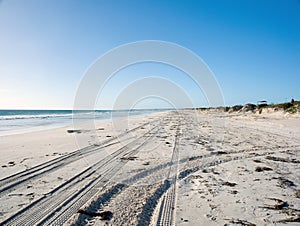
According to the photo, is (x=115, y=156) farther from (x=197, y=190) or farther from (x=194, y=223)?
(x=194, y=223)

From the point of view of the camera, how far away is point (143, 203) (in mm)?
4219

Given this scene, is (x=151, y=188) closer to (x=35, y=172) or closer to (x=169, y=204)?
(x=169, y=204)

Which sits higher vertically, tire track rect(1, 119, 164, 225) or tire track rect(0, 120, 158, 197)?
tire track rect(0, 120, 158, 197)

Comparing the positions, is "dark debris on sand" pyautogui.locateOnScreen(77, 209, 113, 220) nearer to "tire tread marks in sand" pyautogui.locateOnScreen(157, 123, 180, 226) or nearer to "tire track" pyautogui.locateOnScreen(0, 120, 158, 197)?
"tire tread marks in sand" pyautogui.locateOnScreen(157, 123, 180, 226)

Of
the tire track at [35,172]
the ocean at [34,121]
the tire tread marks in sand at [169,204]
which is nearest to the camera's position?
the tire tread marks in sand at [169,204]

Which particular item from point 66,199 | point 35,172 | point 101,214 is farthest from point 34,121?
point 101,214

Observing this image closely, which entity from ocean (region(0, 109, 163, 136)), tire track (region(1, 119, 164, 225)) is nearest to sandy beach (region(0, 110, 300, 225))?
tire track (region(1, 119, 164, 225))

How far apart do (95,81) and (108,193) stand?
974cm

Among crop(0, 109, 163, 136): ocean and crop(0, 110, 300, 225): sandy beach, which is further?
crop(0, 109, 163, 136): ocean

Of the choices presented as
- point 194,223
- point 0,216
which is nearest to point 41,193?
point 0,216

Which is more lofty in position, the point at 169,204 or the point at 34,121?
the point at 34,121

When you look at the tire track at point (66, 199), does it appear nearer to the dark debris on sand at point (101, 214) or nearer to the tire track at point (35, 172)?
the dark debris on sand at point (101, 214)

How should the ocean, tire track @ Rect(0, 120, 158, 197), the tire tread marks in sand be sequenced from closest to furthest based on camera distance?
the tire tread marks in sand < tire track @ Rect(0, 120, 158, 197) < the ocean

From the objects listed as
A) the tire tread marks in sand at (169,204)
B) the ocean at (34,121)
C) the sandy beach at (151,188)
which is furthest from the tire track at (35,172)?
the ocean at (34,121)
